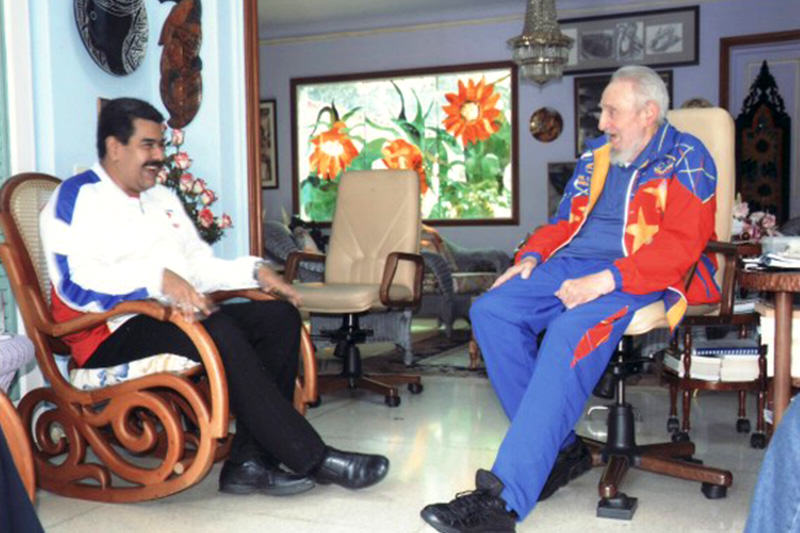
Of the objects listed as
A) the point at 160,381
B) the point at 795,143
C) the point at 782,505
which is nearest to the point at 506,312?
the point at 160,381

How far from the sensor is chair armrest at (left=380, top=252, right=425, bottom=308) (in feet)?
13.3

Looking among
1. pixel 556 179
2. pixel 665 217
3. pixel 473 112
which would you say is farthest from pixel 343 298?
pixel 473 112

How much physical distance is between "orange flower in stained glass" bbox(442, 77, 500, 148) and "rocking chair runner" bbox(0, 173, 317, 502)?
6333mm

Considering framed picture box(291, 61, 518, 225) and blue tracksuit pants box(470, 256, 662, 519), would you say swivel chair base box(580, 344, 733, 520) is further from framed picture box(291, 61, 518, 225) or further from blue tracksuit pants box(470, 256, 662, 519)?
framed picture box(291, 61, 518, 225)

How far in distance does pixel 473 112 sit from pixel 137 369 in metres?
6.82

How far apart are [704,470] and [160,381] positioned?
1551 mm

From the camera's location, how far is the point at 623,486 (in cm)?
270

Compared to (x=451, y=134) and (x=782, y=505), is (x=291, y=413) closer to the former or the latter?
(x=782, y=505)

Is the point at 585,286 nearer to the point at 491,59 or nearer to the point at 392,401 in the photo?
the point at 392,401

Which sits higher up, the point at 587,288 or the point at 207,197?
the point at 207,197

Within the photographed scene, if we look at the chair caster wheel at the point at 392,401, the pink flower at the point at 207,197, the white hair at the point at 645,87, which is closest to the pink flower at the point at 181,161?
the pink flower at the point at 207,197

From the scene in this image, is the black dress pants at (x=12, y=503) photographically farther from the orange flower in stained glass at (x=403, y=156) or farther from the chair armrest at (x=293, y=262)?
the orange flower in stained glass at (x=403, y=156)

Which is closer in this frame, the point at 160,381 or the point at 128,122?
the point at 160,381

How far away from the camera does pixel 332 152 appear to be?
9617mm
